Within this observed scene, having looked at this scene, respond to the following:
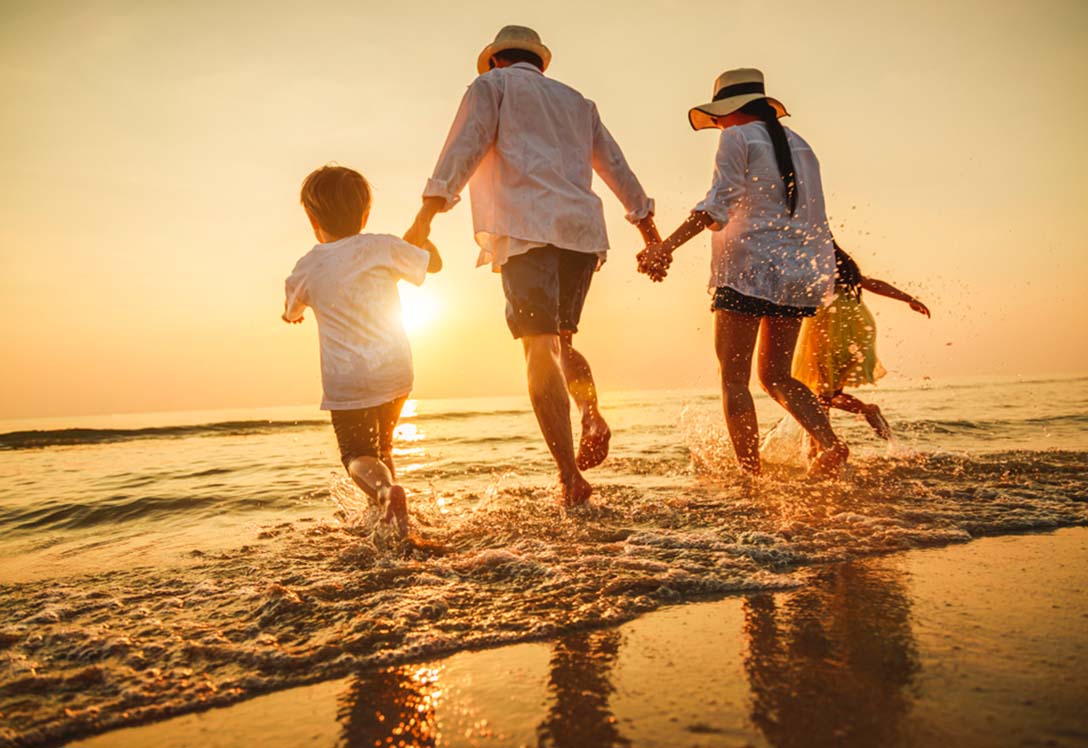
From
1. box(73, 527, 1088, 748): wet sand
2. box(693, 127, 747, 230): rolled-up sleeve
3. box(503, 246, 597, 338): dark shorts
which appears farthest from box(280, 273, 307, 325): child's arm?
box(73, 527, 1088, 748): wet sand

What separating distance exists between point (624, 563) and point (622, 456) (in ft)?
13.8

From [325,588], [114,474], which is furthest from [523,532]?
[114,474]

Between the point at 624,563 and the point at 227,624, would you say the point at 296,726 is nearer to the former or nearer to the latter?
the point at 227,624

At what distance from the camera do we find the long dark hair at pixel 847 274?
4527 millimetres

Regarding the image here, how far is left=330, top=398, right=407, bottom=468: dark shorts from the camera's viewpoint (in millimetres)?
3170

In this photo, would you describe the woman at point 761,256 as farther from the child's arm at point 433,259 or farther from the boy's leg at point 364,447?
the boy's leg at point 364,447

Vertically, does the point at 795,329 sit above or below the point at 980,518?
above

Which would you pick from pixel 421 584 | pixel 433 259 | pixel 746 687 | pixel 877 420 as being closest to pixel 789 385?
pixel 877 420

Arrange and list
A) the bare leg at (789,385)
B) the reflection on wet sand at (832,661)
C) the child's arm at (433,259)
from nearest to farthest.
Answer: the reflection on wet sand at (832,661)
the child's arm at (433,259)
the bare leg at (789,385)

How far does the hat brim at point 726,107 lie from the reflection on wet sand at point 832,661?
9.73 ft

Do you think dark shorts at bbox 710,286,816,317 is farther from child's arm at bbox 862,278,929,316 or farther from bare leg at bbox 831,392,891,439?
bare leg at bbox 831,392,891,439

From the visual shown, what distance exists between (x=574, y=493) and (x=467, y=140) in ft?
5.79

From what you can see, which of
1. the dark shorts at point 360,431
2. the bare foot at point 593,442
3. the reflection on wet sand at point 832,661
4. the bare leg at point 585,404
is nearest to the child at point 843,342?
the bare leg at point 585,404

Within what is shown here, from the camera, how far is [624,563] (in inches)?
86.0
